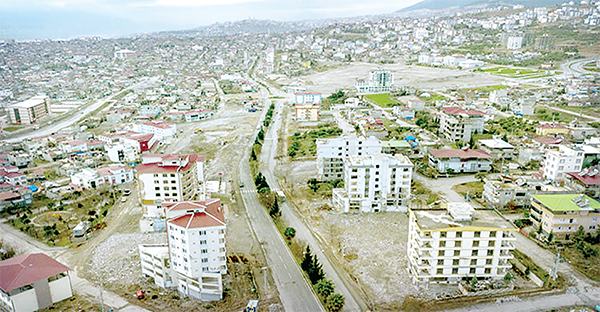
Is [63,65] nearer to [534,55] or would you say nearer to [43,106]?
[43,106]

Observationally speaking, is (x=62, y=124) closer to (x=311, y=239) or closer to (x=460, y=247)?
(x=311, y=239)

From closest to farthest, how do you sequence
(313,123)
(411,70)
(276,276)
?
1. (276,276)
2. (313,123)
3. (411,70)

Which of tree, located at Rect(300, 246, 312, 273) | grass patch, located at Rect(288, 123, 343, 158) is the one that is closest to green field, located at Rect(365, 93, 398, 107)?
grass patch, located at Rect(288, 123, 343, 158)

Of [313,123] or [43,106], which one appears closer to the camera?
[313,123]

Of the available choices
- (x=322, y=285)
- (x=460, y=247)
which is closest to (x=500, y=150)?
(x=460, y=247)

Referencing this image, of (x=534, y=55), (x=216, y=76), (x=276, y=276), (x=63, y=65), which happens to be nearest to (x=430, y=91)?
(x=534, y=55)

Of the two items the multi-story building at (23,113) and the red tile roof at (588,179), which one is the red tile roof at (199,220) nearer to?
the red tile roof at (588,179)
